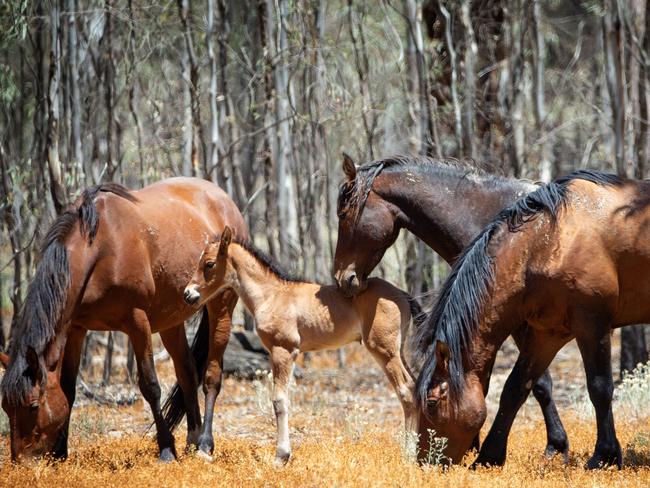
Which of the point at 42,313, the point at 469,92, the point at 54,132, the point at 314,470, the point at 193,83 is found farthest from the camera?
the point at 469,92

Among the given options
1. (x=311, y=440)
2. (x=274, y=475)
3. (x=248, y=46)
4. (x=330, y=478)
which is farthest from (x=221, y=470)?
(x=248, y=46)

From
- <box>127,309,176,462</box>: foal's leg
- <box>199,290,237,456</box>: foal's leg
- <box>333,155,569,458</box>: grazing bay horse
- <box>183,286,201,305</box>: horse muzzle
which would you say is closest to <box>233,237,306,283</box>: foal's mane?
<box>333,155,569,458</box>: grazing bay horse

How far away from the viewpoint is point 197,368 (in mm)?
8008

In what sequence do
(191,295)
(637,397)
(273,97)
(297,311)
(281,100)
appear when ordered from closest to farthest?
1. (191,295)
2. (297,311)
3. (637,397)
4. (273,97)
5. (281,100)

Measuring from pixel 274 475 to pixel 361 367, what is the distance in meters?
8.40

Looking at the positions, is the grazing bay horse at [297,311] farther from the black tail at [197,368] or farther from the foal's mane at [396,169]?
the black tail at [197,368]

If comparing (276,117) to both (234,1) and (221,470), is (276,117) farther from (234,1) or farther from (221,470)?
(221,470)

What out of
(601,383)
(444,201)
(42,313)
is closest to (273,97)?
(444,201)

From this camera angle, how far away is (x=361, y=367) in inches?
550

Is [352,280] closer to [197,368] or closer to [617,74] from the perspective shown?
[197,368]

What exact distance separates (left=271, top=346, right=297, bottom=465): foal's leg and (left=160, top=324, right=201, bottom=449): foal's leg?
55.4 inches

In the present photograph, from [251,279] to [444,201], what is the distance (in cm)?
162

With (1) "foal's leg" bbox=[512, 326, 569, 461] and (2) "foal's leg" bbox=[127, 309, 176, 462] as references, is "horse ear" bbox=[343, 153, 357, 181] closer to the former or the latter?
(1) "foal's leg" bbox=[512, 326, 569, 461]

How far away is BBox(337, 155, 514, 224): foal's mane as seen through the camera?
6.69 metres
